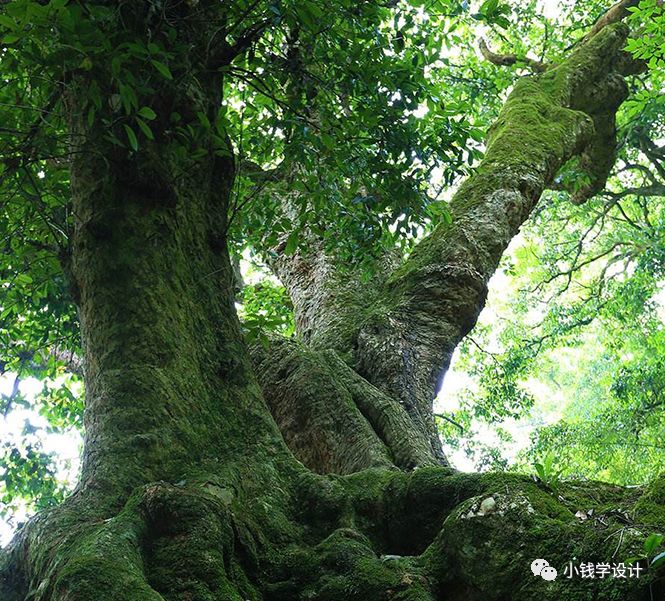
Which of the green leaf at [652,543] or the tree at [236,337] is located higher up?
the tree at [236,337]

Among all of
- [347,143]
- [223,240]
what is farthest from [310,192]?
[223,240]

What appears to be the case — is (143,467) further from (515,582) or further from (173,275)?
(515,582)

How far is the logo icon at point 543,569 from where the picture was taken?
6.14 ft

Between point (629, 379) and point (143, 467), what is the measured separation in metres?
10.4

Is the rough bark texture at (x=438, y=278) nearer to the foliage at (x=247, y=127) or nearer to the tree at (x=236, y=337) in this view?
the tree at (x=236, y=337)

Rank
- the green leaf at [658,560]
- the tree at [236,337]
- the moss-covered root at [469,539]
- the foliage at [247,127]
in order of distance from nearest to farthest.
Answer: the green leaf at [658,560] < the moss-covered root at [469,539] < the tree at [236,337] < the foliage at [247,127]

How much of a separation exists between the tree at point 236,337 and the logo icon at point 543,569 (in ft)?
0.09

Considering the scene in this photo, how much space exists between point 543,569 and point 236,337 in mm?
1770

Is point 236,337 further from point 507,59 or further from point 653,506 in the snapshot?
point 507,59

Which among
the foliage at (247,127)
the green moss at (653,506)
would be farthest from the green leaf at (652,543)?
the foliage at (247,127)

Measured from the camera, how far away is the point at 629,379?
449 inches

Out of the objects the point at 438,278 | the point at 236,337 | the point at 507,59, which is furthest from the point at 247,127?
the point at 507,59

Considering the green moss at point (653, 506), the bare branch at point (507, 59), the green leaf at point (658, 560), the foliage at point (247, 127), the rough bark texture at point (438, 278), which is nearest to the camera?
the green leaf at point (658, 560)

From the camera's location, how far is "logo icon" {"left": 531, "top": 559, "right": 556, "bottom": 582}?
187cm
